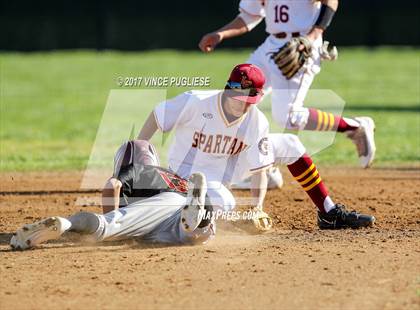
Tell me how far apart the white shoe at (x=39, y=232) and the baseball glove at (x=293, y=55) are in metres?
2.92

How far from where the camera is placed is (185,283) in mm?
5203

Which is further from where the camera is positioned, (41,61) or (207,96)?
(41,61)

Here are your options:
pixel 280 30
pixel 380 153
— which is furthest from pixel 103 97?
pixel 280 30

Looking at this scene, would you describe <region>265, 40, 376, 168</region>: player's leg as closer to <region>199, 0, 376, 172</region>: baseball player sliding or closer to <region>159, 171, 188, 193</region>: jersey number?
<region>199, 0, 376, 172</region>: baseball player sliding

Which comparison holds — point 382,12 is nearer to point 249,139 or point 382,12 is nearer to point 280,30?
point 280,30

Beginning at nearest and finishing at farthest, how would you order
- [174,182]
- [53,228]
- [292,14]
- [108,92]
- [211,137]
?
[53,228] < [174,182] < [211,137] < [292,14] < [108,92]

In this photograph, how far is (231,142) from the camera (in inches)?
263

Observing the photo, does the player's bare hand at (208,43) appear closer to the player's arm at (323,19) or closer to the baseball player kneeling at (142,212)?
the player's arm at (323,19)

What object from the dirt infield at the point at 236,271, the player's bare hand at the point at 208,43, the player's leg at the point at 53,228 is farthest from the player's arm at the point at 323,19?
the player's leg at the point at 53,228

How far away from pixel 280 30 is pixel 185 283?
386 cm

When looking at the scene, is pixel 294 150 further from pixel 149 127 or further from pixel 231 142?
pixel 149 127

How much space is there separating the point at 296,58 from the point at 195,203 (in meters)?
2.48

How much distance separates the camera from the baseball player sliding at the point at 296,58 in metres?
7.90

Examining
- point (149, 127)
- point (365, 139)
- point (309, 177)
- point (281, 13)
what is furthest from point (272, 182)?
point (149, 127)
